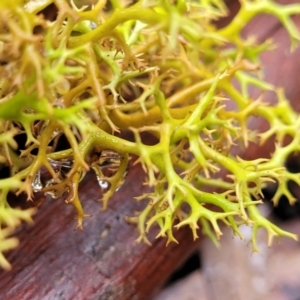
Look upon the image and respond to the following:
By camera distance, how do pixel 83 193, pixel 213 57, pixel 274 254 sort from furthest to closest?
1. pixel 274 254
2. pixel 213 57
3. pixel 83 193

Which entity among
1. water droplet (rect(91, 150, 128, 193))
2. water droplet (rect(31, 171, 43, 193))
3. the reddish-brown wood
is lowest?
the reddish-brown wood

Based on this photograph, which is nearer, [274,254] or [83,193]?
[83,193]

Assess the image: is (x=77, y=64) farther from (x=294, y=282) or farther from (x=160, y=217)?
(x=294, y=282)

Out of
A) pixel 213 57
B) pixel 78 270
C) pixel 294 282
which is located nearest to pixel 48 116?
pixel 78 270

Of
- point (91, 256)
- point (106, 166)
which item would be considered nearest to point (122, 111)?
point (106, 166)

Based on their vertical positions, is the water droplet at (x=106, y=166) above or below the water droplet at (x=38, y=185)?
below

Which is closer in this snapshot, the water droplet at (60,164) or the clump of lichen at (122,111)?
the clump of lichen at (122,111)
